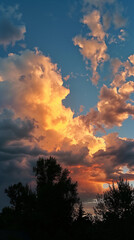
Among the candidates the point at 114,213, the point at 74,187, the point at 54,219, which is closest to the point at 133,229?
the point at 114,213

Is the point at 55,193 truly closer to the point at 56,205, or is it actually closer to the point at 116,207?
the point at 56,205

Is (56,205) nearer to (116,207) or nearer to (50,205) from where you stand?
(50,205)

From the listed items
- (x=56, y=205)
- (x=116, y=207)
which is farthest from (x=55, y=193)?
(x=116, y=207)

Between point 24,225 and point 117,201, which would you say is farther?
point 24,225

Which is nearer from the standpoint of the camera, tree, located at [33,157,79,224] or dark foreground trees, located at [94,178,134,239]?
dark foreground trees, located at [94,178,134,239]

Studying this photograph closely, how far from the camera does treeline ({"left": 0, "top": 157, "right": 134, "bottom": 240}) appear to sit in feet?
96.6

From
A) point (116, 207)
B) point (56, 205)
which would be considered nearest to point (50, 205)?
point (56, 205)

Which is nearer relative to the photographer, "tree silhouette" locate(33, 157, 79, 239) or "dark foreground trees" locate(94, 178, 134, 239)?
"dark foreground trees" locate(94, 178, 134, 239)

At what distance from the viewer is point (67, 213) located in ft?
145

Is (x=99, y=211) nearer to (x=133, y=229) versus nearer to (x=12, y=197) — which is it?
(x=133, y=229)

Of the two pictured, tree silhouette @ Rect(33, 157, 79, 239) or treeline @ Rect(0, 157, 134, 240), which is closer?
treeline @ Rect(0, 157, 134, 240)

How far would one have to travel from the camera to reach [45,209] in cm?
4338

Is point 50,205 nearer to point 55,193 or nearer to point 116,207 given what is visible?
point 55,193

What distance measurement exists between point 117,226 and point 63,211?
17928mm
